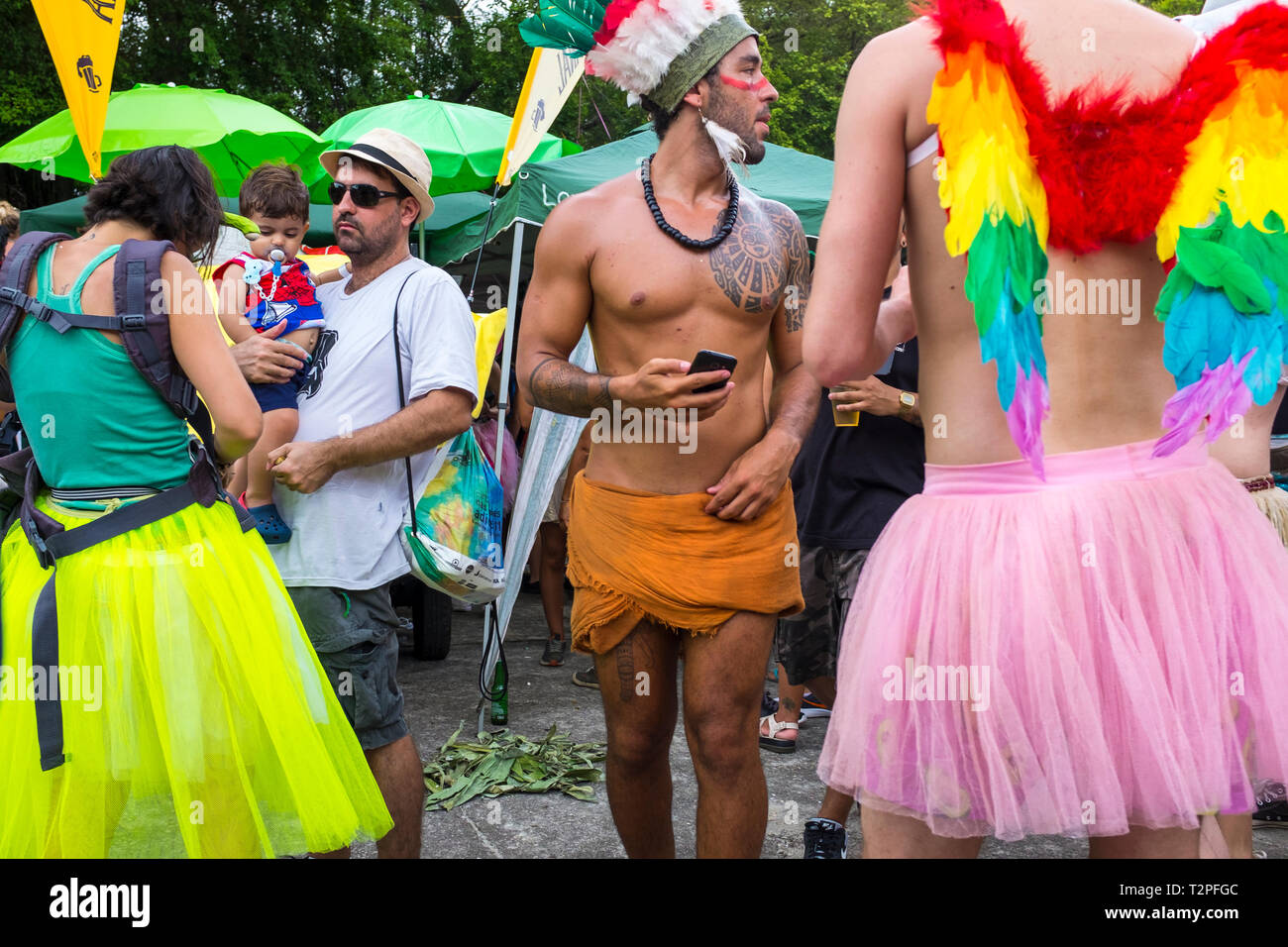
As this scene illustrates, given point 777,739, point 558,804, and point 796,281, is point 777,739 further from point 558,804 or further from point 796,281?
point 796,281

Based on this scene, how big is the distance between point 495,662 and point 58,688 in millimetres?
2652

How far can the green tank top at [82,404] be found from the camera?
2.39 meters

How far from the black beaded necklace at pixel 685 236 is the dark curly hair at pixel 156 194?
1.06 m

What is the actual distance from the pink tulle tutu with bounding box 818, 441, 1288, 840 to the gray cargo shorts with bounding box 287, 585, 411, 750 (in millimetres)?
1646

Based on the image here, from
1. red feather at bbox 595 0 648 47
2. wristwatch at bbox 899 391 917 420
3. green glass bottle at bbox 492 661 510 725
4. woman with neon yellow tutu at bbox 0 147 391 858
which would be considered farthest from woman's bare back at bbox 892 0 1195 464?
green glass bottle at bbox 492 661 510 725

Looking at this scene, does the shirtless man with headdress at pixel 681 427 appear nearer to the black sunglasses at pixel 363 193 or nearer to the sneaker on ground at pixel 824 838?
the sneaker on ground at pixel 824 838

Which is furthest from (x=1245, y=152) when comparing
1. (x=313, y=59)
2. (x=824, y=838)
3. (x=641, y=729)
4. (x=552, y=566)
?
(x=313, y=59)

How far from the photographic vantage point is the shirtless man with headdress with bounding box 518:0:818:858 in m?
2.62

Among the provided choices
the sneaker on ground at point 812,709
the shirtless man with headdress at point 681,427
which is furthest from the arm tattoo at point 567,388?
the sneaker on ground at point 812,709

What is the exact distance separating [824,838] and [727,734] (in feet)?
2.05

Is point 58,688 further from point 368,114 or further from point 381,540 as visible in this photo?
point 368,114

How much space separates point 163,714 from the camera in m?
2.30
